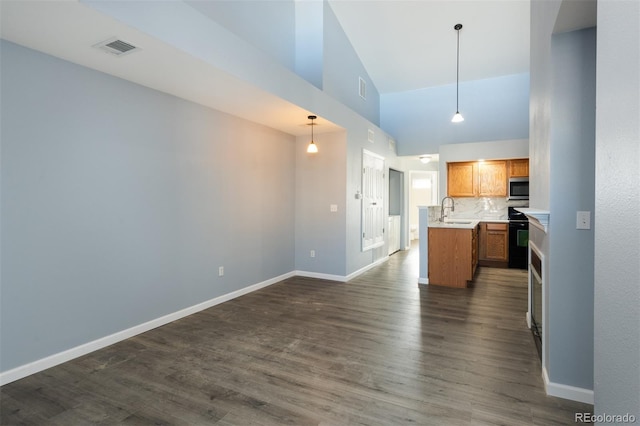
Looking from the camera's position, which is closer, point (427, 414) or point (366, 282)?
point (427, 414)

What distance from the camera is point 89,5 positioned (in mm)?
1982

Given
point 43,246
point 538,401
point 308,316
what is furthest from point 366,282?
point 43,246

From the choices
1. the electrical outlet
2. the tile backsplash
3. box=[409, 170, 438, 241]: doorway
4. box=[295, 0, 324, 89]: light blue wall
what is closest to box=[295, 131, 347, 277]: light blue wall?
box=[295, 0, 324, 89]: light blue wall

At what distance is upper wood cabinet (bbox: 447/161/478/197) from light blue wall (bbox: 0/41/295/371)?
15.8 ft

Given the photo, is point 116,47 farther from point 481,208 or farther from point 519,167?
point 481,208

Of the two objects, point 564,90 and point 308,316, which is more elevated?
point 564,90

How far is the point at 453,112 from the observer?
730 centimetres

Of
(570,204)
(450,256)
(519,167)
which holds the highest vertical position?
(519,167)

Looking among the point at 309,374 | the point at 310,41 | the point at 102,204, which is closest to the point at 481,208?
the point at 310,41

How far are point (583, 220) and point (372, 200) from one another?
4.37m

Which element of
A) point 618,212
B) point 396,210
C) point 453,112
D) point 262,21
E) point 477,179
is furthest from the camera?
point 396,210

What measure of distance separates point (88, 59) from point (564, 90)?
3615 millimetres

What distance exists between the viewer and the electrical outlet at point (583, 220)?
207 cm

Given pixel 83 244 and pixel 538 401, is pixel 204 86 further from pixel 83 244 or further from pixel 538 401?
pixel 538 401
